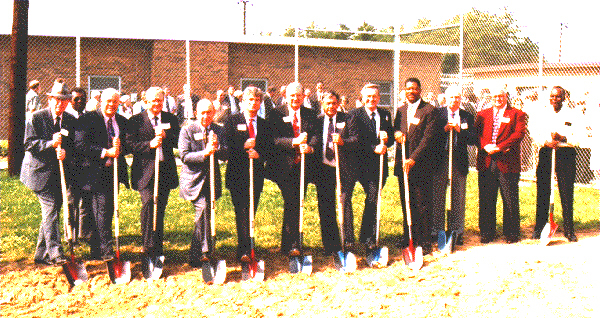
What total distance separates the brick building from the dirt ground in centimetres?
1394

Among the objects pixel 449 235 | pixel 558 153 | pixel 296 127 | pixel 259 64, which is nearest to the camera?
pixel 296 127

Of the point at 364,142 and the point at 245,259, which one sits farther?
the point at 364,142

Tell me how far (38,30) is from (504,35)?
13.9 metres

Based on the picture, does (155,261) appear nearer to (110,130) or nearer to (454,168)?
(110,130)

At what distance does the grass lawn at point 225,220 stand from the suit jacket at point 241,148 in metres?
1.13

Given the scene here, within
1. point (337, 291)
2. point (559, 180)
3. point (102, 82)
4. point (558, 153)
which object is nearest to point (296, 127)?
point (337, 291)

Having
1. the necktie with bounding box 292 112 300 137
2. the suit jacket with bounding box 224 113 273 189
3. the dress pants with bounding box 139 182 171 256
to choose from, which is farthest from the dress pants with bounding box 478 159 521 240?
the dress pants with bounding box 139 182 171 256

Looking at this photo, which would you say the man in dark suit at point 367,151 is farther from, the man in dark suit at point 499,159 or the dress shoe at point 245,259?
the man in dark suit at point 499,159

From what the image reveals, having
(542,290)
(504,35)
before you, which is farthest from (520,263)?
(504,35)

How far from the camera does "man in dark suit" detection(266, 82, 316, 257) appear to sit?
783cm

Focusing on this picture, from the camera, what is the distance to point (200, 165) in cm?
748

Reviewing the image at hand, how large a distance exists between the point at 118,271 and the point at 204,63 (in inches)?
598

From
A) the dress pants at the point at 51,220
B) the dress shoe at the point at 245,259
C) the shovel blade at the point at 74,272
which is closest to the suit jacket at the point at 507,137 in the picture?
the dress shoe at the point at 245,259

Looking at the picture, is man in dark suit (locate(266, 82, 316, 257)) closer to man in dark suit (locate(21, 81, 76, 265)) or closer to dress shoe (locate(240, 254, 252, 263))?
dress shoe (locate(240, 254, 252, 263))
